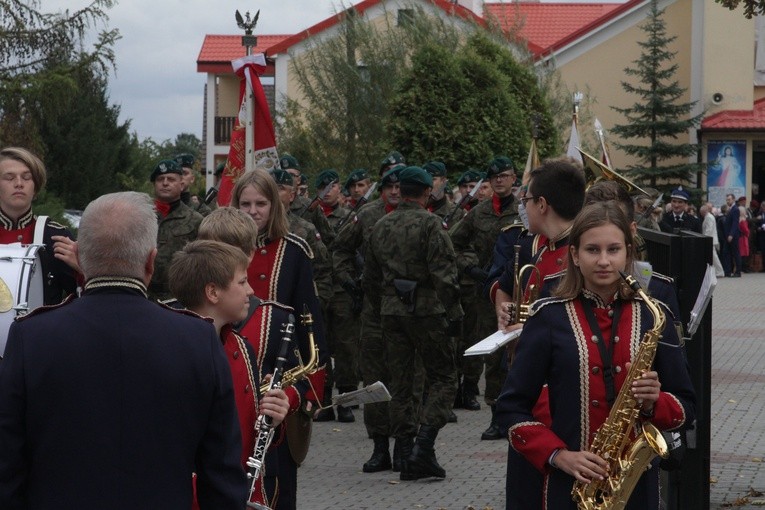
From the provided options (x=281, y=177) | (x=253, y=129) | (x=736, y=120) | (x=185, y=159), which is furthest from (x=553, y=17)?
(x=253, y=129)

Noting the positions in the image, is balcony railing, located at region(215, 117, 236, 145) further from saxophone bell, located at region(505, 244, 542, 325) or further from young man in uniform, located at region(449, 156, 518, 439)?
A: saxophone bell, located at region(505, 244, 542, 325)

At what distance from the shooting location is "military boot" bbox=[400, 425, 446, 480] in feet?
31.3

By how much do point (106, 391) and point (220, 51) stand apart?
180 feet

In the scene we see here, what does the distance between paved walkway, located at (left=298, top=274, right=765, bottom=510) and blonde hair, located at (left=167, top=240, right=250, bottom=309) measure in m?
4.21

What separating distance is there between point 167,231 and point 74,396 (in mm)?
6475

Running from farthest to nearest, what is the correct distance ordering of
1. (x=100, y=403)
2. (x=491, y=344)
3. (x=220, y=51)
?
(x=220, y=51) < (x=491, y=344) < (x=100, y=403)

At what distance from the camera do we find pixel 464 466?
401 inches

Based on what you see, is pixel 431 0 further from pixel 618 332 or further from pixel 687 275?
pixel 618 332

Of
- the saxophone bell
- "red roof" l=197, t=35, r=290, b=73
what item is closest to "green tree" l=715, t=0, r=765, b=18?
the saxophone bell

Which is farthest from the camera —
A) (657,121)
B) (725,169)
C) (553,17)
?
(553,17)

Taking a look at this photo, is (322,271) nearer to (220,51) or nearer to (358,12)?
(358,12)

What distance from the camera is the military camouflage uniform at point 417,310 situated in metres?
9.62

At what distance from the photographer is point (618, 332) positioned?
4.82 m

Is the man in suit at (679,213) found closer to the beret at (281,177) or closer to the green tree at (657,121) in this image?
the beret at (281,177)
